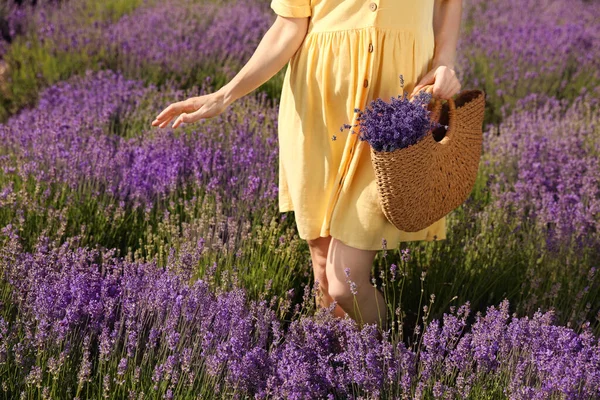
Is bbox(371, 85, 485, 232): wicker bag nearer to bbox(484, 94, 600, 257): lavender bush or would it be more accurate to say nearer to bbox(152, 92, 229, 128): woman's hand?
bbox(152, 92, 229, 128): woman's hand

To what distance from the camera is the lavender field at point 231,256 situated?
243cm

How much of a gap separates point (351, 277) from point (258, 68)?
2.33ft

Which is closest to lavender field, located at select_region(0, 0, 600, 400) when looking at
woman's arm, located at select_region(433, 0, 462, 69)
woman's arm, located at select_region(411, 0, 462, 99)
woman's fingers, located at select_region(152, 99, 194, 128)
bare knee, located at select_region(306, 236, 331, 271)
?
bare knee, located at select_region(306, 236, 331, 271)

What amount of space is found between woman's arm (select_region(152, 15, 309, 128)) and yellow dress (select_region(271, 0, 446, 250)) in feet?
0.12

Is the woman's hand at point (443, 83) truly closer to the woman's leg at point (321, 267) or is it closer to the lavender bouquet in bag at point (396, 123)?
the lavender bouquet in bag at point (396, 123)

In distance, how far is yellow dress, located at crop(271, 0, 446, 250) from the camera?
2574mm

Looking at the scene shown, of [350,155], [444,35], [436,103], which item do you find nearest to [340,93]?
[350,155]

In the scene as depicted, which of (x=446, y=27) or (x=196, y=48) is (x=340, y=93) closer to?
(x=446, y=27)

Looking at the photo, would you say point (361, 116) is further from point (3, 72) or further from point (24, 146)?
point (3, 72)

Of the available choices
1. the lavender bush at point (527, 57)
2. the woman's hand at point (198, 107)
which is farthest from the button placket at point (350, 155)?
the lavender bush at point (527, 57)

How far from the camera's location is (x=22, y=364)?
2367mm

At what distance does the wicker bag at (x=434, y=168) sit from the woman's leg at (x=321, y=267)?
1.28 feet

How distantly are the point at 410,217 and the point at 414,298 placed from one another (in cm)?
90

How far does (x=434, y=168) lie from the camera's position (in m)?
2.49
